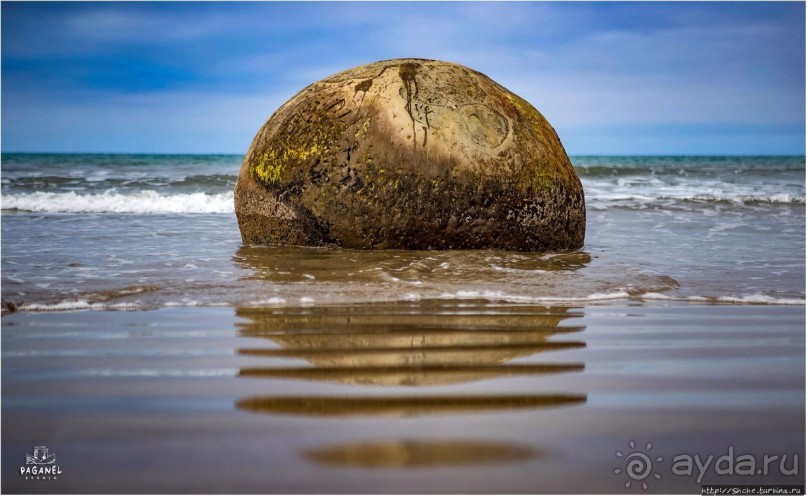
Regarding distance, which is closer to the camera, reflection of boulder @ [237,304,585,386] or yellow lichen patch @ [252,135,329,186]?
reflection of boulder @ [237,304,585,386]

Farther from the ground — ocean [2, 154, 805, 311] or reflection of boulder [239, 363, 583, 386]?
ocean [2, 154, 805, 311]

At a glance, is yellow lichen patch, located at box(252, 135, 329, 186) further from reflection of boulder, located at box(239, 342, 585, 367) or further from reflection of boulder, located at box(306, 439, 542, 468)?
reflection of boulder, located at box(306, 439, 542, 468)

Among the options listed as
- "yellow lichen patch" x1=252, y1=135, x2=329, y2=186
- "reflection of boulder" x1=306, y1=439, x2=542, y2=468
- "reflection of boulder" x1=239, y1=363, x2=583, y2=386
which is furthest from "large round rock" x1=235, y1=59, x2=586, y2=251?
"reflection of boulder" x1=306, y1=439, x2=542, y2=468

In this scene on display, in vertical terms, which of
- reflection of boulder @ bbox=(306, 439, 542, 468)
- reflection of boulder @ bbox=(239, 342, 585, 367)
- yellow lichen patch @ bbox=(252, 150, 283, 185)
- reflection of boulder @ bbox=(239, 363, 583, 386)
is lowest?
reflection of boulder @ bbox=(306, 439, 542, 468)

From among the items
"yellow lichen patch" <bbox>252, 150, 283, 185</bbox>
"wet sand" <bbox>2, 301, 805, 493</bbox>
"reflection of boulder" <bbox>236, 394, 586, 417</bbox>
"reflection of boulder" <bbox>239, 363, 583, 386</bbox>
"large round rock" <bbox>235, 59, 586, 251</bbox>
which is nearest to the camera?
"wet sand" <bbox>2, 301, 805, 493</bbox>

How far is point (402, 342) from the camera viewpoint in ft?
9.77

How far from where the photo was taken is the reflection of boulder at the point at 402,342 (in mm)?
2559

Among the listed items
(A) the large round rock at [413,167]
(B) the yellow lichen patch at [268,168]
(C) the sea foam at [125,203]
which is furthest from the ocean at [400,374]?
(C) the sea foam at [125,203]

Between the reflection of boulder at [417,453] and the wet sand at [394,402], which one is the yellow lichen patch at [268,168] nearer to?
the wet sand at [394,402]

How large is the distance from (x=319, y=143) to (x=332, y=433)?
374 cm

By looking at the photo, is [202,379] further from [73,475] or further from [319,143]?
[319,143]

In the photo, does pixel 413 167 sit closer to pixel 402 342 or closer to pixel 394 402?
pixel 402 342

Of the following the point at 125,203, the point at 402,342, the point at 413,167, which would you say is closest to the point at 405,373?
the point at 402,342

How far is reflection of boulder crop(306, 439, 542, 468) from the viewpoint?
1869 mm
